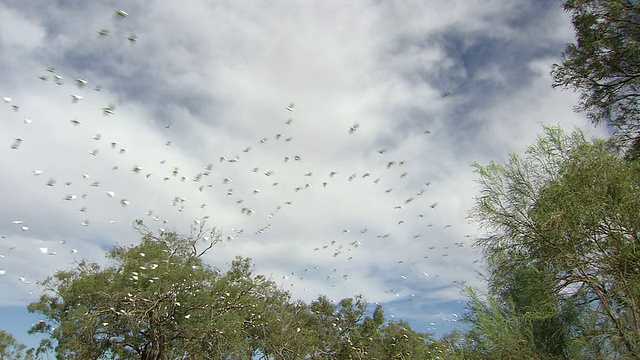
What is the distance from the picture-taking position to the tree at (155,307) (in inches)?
794

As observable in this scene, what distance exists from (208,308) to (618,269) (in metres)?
17.2

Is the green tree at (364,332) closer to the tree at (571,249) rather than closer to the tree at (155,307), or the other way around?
the tree at (155,307)

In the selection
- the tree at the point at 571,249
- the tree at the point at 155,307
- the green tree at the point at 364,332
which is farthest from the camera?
the green tree at the point at 364,332

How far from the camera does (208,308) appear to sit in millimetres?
21078

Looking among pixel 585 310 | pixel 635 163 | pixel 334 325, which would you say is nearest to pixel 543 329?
pixel 585 310

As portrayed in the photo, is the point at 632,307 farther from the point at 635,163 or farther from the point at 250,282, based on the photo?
the point at 250,282

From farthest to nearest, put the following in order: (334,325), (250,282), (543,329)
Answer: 1. (334,325)
2. (250,282)
3. (543,329)

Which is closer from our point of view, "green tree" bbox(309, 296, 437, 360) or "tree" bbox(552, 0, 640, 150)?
"tree" bbox(552, 0, 640, 150)

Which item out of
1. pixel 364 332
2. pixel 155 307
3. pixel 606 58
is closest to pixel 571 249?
pixel 606 58

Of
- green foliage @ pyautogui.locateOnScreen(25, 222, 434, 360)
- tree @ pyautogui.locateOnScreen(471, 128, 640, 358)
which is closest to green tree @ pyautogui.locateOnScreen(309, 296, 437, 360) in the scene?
green foliage @ pyautogui.locateOnScreen(25, 222, 434, 360)

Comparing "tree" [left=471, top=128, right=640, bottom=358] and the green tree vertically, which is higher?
the green tree

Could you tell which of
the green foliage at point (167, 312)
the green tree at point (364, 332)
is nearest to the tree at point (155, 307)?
the green foliage at point (167, 312)

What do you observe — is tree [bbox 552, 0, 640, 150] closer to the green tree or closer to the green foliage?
the green foliage

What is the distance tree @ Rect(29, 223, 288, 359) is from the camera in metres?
20.2
